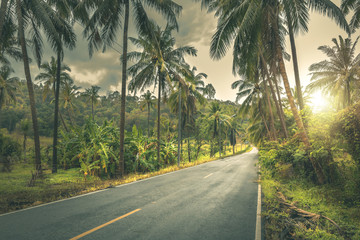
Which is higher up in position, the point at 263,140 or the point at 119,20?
the point at 119,20

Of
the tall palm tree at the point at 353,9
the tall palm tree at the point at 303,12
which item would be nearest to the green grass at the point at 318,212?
the tall palm tree at the point at 303,12

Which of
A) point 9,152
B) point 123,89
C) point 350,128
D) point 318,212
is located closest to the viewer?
point 318,212

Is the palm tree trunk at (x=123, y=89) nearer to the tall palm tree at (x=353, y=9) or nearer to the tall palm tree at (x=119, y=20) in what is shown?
the tall palm tree at (x=119, y=20)

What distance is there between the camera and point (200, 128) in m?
34.2

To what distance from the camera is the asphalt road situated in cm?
403

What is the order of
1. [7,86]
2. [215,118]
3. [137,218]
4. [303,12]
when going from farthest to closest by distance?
[215,118]
[7,86]
[303,12]
[137,218]

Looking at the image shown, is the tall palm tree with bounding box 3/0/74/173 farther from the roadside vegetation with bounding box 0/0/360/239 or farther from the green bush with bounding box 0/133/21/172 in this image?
the green bush with bounding box 0/133/21/172

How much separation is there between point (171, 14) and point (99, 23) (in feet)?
14.5

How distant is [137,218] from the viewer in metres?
4.93

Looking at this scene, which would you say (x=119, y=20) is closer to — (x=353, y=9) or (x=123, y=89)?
(x=123, y=89)

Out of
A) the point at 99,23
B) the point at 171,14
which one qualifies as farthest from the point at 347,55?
the point at 99,23

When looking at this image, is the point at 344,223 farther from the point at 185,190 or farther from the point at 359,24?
the point at 359,24

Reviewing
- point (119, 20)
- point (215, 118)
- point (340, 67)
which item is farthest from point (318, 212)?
point (215, 118)

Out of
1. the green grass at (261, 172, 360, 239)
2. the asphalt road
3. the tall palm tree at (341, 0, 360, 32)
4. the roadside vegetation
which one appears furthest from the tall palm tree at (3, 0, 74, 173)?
the tall palm tree at (341, 0, 360, 32)
